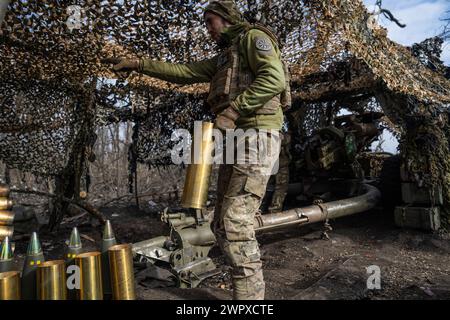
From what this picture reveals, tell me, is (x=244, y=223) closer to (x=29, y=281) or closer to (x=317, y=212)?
(x=29, y=281)

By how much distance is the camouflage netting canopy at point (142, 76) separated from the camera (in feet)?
10.4

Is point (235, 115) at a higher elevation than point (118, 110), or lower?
lower

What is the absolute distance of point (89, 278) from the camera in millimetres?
2045

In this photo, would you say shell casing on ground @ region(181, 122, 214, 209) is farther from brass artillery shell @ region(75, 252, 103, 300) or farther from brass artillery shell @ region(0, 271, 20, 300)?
brass artillery shell @ region(0, 271, 20, 300)

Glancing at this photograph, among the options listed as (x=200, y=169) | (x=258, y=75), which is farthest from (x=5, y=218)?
(x=258, y=75)

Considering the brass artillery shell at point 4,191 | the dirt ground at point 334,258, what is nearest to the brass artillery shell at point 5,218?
the brass artillery shell at point 4,191

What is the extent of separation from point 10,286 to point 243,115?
177cm

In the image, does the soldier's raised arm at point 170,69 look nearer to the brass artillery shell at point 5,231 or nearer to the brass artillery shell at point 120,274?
the brass artillery shell at point 120,274

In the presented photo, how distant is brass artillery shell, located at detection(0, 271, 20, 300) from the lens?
73.5 inches

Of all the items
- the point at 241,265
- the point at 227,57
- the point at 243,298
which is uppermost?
the point at 227,57

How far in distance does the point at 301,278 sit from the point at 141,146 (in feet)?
13.7

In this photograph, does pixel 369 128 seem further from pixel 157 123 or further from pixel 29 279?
pixel 29 279

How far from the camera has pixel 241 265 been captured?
7.75 ft

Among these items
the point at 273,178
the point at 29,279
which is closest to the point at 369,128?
the point at 273,178
